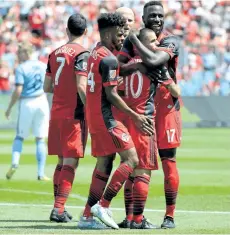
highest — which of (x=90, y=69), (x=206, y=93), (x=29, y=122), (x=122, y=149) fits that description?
(x=90, y=69)

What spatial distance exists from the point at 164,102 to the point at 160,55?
0.71 meters

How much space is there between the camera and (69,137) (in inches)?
419

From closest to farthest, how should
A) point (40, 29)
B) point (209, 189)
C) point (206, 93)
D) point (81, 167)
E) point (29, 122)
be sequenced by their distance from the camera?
point (209, 189), point (29, 122), point (81, 167), point (206, 93), point (40, 29)

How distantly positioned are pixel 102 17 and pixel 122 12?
2.91 ft

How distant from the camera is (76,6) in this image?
122 feet

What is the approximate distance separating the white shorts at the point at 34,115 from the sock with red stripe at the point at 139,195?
5990mm

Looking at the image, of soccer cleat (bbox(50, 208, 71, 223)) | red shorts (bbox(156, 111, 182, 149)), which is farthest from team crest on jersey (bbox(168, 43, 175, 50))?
soccer cleat (bbox(50, 208, 71, 223))

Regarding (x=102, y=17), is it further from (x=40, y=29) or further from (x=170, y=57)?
(x=40, y=29)

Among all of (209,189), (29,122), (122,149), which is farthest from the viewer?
(29,122)

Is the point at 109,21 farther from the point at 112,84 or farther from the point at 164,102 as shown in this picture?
the point at 164,102

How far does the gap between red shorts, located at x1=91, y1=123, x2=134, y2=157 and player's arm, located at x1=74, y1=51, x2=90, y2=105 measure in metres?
0.86

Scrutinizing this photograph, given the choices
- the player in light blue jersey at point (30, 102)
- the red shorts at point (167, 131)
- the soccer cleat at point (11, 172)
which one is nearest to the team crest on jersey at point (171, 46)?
the red shorts at point (167, 131)

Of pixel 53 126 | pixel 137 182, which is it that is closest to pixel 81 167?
pixel 53 126

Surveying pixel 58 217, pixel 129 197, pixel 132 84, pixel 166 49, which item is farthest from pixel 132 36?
pixel 58 217
